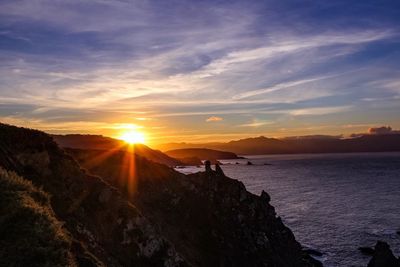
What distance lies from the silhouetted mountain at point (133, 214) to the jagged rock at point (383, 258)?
10730 mm

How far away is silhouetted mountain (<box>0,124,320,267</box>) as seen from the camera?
74.3 ft

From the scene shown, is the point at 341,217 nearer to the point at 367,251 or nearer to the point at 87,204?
the point at 367,251

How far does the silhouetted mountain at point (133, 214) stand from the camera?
2264 cm

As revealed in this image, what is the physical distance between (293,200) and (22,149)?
124 metres

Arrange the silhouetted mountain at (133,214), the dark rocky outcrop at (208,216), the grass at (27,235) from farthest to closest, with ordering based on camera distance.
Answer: the dark rocky outcrop at (208,216)
the silhouetted mountain at (133,214)
the grass at (27,235)

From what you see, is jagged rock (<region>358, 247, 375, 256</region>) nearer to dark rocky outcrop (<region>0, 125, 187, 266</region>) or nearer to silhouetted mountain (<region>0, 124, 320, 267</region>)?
silhouetted mountain (<region>0, 124, 320, 267</region>)

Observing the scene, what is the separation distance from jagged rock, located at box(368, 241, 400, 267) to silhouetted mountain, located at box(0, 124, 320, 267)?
10730 millimetres

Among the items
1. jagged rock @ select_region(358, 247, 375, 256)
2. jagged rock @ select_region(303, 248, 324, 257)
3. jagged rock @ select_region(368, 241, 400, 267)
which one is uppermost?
jagged rock @ select_region(368, 241, 400, 267)

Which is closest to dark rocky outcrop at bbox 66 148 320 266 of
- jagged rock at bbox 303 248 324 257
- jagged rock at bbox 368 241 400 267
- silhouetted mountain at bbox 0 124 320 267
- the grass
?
silhouetted mountain at bbox 0 124 320 267

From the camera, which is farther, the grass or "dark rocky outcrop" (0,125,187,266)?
"dark rocky outcrop" (0,125,187,266)

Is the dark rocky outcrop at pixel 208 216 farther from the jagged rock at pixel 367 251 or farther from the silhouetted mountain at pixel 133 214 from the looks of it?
the jagged rock at pixel 367 251

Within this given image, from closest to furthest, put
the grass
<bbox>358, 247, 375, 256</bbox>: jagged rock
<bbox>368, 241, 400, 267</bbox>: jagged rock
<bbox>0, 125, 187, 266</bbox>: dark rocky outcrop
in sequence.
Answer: the grass → <bbox>0, 125, 187, 266</bbox>: dark rocky outcrop → <bbox>368, 241, 400, 267</bbox>: jagged rock → <bbox>358, 247, 375, 256</bbox>: jagged rock

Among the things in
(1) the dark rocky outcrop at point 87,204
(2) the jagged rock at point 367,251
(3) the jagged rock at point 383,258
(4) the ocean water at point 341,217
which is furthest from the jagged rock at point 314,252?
(1) the dark rocky outcrop at point 87,204

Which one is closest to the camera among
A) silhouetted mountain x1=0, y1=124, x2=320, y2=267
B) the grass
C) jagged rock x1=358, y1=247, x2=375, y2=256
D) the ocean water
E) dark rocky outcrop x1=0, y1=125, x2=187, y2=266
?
the grass
